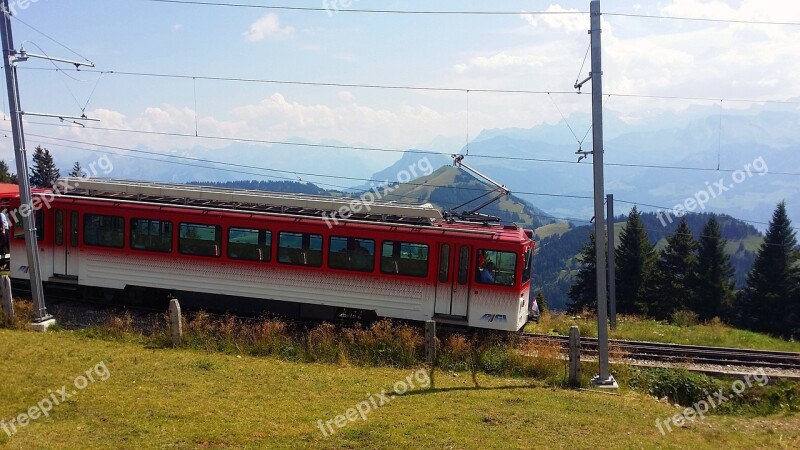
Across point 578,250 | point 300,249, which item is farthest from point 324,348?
point 578,250

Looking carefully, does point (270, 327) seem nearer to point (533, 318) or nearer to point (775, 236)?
point (533, 318)

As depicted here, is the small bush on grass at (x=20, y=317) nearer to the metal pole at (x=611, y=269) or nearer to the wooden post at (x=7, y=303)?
the wooden post at (x=7, y=303)

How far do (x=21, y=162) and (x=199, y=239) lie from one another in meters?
4.62

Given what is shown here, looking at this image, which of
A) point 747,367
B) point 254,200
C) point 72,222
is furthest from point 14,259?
point 747,367

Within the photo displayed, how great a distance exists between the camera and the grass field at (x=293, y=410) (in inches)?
332

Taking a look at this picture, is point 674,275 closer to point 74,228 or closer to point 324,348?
point 324,348

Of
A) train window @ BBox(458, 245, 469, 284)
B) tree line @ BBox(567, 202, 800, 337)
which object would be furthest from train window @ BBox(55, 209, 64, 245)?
tree line @ BBox(567, 202, 800, 337)

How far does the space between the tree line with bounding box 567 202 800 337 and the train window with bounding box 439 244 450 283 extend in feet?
111

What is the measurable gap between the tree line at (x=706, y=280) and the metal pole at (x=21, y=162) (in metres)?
39.3

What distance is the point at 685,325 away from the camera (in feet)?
73.0

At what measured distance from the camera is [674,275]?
52375 millimetres

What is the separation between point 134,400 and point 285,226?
23.0 feet

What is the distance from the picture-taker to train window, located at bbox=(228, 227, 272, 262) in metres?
16.0

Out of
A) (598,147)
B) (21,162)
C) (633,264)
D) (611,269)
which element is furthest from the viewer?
(633,264)
